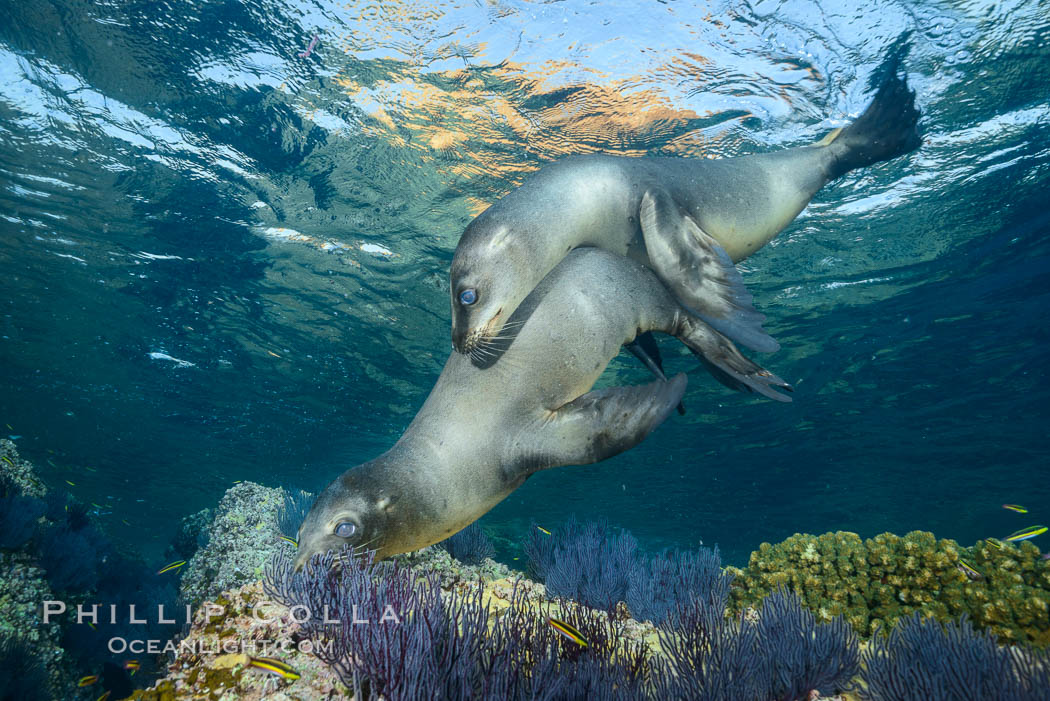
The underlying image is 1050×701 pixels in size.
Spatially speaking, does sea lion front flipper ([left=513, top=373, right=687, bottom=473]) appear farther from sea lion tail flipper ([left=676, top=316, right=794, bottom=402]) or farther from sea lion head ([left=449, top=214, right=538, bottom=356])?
sea lion head ([left=449, top=214, right=538, bottom=356])

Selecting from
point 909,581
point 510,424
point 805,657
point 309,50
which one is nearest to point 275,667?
point 510,424

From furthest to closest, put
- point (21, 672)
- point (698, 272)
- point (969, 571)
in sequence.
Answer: point (21, 672)
point (969, 571)
point (698, 272)

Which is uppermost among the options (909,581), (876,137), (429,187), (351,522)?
(429,187)

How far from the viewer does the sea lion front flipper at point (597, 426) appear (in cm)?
282

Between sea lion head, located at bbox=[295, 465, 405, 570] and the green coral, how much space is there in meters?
3.46

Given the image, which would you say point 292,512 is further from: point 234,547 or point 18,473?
point 18,473

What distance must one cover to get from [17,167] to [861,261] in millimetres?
17462

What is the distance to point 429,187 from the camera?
8.64m

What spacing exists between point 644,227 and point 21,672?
289 inches

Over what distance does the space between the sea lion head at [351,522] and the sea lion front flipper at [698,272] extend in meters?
2.30

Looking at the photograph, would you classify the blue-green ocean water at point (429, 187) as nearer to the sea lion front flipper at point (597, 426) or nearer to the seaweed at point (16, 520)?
the sea lion front flipper at point (597, 426)

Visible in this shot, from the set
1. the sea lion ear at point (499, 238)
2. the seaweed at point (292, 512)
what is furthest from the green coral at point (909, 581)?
the seaweed at point (292, 512)

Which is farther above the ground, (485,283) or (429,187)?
(429,187)

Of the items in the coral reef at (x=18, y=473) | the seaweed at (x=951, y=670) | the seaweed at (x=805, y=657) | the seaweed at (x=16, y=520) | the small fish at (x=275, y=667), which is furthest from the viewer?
the coral reef at (x=18, y=473)
